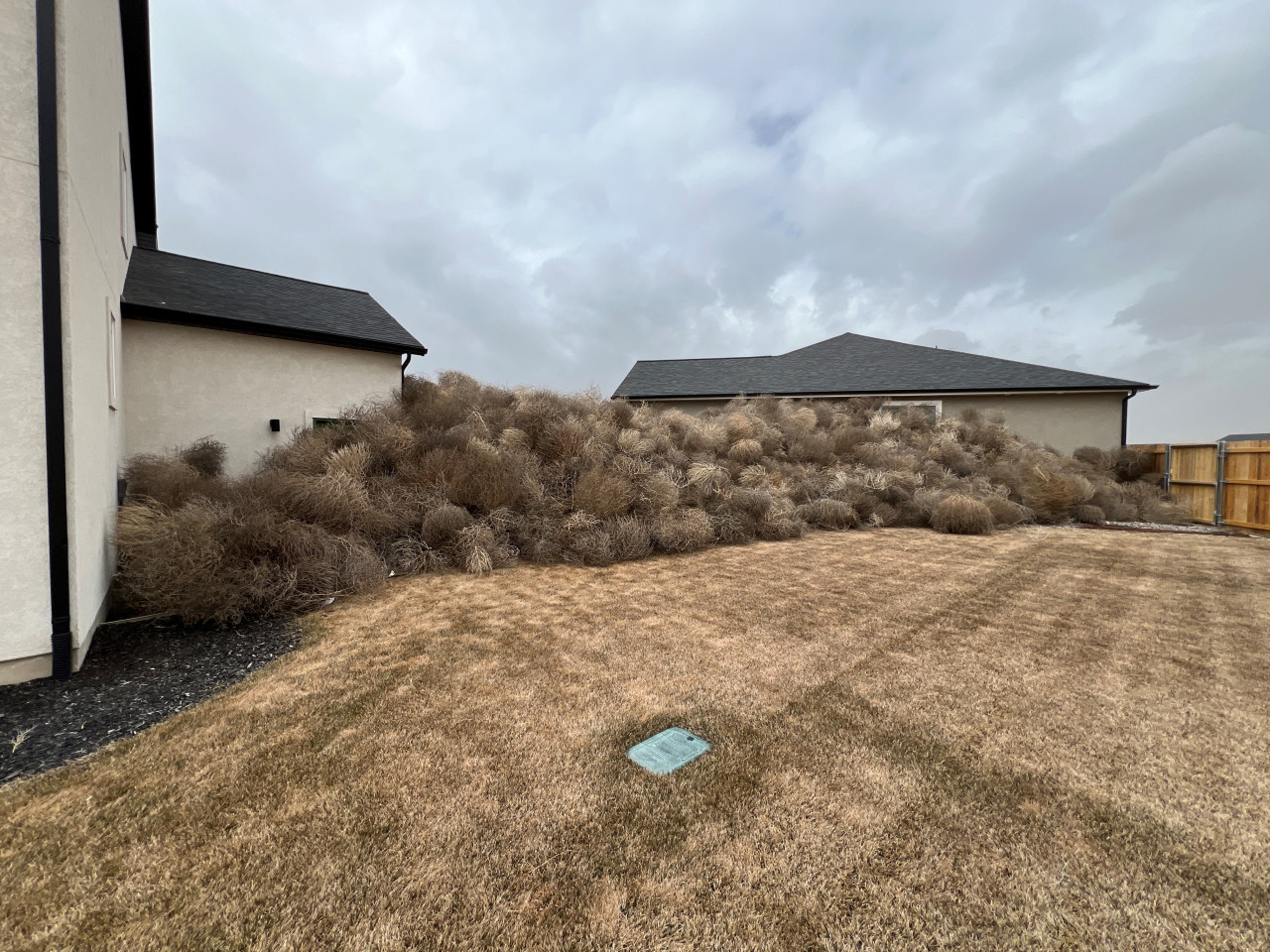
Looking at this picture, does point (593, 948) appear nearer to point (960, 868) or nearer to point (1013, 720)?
point (960, 868)

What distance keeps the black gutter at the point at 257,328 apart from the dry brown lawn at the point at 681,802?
6.11 metres

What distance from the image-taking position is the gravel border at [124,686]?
6.73 feet

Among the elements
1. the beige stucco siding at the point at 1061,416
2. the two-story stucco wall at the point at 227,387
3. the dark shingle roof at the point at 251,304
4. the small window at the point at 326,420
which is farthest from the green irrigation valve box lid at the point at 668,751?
the beige stucco siding at the point at 1061,416

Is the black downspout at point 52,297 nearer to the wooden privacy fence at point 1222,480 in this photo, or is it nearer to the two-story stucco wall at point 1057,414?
the wooden privacy fence at point 1222,480

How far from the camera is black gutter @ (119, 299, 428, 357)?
6.39 meters

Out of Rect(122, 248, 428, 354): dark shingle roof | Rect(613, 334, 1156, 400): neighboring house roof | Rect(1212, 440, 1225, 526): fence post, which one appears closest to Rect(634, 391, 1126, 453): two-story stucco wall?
Rect(613, 334, 1156, 400): neighboring house roof

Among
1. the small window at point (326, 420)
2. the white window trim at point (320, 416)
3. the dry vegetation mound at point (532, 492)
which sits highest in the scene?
the white window trim at point (320, 416)

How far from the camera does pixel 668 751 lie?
2.05 metres

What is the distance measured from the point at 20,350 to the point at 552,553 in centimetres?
406

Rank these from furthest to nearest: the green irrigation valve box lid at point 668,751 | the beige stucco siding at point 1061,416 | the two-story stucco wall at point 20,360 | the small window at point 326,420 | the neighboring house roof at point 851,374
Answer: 1. the neighboring house roof at point 851,374
2. the beige stucco siding at point 1061,416
3. the small window at point 326,420
4. the two-story stucco wall at point 20,360
5. the green irrigation valve box lid at point 668,751

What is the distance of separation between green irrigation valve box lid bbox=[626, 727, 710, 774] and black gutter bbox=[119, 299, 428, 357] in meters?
8.18

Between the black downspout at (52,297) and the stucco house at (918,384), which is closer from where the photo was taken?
the black downspout at (52,297)

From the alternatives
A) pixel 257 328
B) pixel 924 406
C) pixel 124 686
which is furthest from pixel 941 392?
pixel 124 686

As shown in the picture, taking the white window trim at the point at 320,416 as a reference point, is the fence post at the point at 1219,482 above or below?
below
